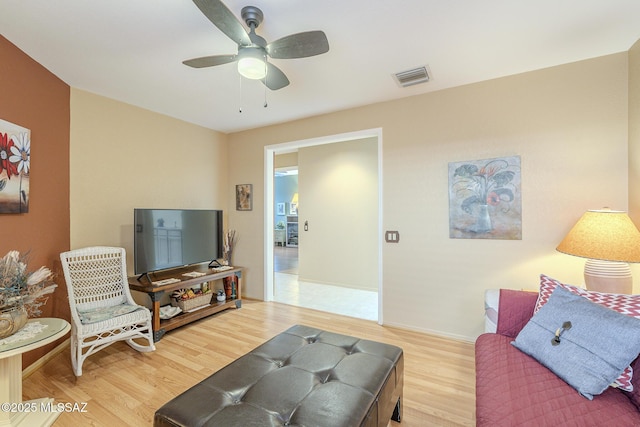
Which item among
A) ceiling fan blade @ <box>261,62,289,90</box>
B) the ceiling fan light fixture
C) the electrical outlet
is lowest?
the electrical outlet

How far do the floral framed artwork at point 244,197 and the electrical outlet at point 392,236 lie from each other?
6.86 feet

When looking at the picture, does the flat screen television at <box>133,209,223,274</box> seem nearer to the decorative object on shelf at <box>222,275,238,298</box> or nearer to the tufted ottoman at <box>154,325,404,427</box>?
the decorative object on shelf at <box>222,275,238,298</box>

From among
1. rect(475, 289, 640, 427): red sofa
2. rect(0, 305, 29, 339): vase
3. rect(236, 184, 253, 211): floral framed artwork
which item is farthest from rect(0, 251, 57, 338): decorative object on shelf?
rect(236, 184, 253, 211): floral framed artwork

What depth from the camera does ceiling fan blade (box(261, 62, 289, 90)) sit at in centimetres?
196

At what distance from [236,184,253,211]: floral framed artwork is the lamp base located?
3.75 meters

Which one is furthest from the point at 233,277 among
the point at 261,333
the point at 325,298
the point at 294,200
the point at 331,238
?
the point at 294,200

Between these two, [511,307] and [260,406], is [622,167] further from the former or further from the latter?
[260,406]

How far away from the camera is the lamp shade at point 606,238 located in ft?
6.04

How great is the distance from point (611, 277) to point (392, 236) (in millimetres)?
1709

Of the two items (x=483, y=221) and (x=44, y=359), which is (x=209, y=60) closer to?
(x=483, y=221)

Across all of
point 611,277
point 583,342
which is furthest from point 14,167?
point 611,277

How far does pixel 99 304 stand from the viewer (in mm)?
2605

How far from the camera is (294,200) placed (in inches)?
380

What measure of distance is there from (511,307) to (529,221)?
1107 mm
